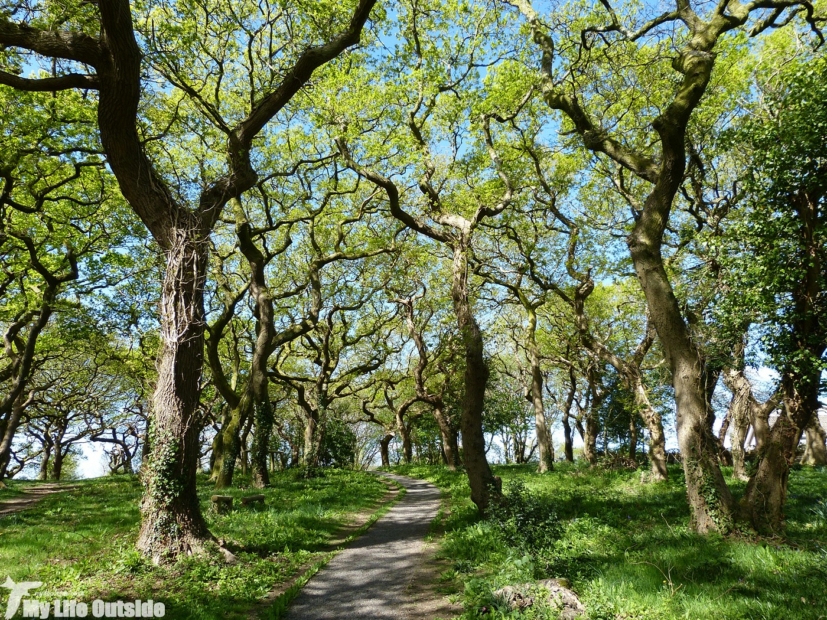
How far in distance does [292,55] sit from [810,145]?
10.4 meters

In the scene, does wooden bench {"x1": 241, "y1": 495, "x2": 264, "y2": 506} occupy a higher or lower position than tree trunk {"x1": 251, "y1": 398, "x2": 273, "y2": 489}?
lower

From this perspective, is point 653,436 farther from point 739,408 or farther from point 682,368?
point 682,368

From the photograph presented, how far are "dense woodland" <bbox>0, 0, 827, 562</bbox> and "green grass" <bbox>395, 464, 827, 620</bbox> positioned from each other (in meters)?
1.05

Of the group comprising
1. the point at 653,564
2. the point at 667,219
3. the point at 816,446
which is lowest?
the point at 816,446

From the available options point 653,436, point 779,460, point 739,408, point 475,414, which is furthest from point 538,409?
point 779,460

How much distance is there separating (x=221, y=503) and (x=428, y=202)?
9390 millimetres

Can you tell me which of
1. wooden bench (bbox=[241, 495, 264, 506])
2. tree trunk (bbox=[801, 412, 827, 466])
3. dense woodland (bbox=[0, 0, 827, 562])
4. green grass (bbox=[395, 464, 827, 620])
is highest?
dense woodland (bbox=[0, 0, 827, 562])

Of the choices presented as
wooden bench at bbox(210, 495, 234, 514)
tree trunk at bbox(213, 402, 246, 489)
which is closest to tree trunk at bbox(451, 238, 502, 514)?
wooden bench at bbox(210, 495, 234, 514)

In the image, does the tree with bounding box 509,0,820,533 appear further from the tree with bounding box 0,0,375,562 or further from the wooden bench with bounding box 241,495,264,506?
the wooden bench with bounding box 241,495,264,506

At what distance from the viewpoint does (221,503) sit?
11.3 m

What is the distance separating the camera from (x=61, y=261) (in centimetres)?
1664

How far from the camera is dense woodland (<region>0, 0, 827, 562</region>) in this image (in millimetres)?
8117

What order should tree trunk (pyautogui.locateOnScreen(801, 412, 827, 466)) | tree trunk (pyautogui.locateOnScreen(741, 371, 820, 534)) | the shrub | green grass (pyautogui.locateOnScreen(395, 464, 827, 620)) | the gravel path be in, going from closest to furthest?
1. green grass (pyautogui.locateOnScreen(395, 464, 827, 620))
2. the gravel path
3. the shrub
4. tree trunk (pyautogui.locateOnScreen(741, 371, 820, 534))
5. tree trunk (pyautogui.locateOnScreen(801, 412, 827, 466))

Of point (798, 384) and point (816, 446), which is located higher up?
point (798, 384)
